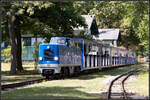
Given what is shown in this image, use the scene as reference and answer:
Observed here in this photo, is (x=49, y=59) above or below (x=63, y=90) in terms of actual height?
above

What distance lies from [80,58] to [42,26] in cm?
529

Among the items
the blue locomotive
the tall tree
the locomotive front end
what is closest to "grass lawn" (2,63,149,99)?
the locomotive front end

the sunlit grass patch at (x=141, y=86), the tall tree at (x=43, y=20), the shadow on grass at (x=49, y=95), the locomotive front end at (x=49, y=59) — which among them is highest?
the tall tree at (x=43, y=20)

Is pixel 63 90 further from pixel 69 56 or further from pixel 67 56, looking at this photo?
pixel 69 56

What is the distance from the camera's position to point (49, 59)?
80.9ft

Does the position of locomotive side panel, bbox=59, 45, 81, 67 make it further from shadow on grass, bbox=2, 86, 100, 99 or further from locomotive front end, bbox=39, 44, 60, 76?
shadow on grass, bbox=2, 86, 100, 99

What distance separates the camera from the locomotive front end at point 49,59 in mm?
24281

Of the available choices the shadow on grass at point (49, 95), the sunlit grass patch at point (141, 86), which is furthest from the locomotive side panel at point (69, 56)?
the shadow on grass at point (49, 95)

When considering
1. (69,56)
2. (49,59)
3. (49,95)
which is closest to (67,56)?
(69,56)

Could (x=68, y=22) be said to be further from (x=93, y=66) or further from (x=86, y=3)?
(x=86, y=3)

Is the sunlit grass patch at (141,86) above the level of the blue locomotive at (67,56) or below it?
below

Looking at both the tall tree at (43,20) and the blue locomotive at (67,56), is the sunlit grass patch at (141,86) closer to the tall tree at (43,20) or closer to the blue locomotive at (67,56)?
the blue locomotive at (67,56)

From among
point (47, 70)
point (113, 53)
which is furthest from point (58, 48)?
point (113, 53)

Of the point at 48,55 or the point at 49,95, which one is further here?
the point at 48,55
